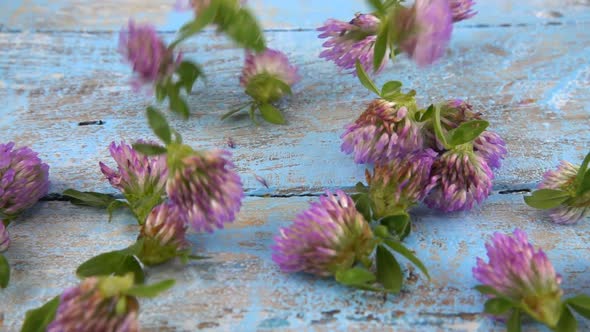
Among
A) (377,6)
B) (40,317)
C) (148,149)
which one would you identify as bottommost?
(40,317)

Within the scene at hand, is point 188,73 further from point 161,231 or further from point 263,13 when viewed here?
point 263,13

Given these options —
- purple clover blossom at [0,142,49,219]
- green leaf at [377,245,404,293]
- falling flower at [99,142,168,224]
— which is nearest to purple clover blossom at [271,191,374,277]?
green leaf at [377,245,404,293]

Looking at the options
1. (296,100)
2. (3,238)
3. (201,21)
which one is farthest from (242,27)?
(3,238)

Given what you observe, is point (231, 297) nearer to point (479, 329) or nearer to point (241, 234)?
point (241, 234)

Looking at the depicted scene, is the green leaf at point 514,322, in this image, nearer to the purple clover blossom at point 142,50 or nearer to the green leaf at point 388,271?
the green leaf at point 388,271

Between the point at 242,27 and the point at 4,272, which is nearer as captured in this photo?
the point at 4,272

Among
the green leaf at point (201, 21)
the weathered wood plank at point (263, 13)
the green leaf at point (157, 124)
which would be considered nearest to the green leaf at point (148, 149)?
the green leaf at point (157, 124)
